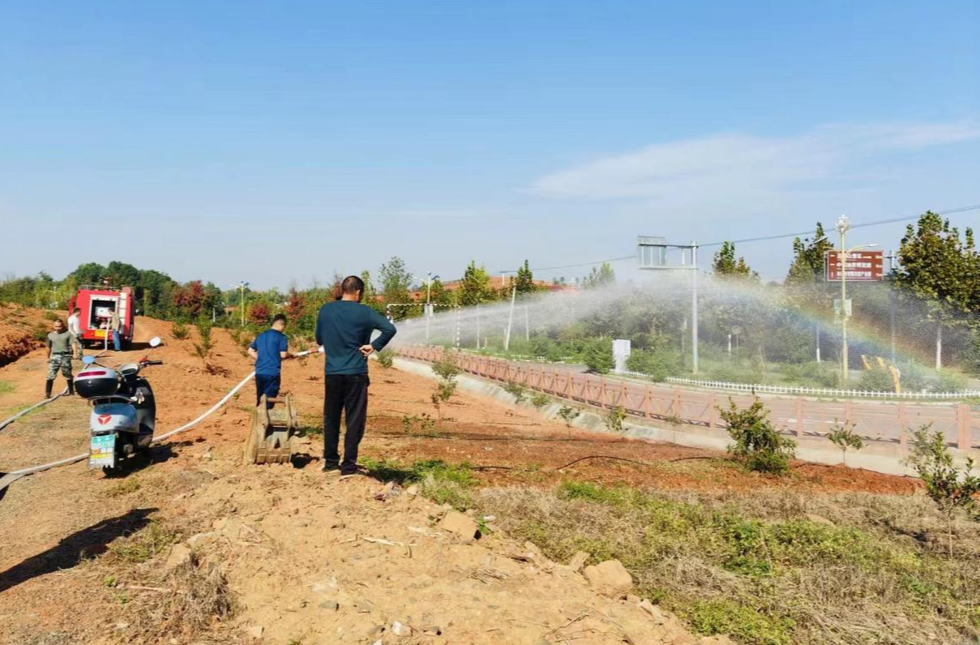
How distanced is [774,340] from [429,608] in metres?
47.7

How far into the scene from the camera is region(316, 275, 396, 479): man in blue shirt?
6438mm

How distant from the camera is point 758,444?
1358 centimetres

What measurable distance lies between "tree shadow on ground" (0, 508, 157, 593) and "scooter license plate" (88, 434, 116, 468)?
114 cm

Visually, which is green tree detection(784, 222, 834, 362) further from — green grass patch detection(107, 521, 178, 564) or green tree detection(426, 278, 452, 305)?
green grass patch detection(107, 521, 178, 564)

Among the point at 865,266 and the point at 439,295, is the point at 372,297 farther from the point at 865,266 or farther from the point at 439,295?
the point at 865,266

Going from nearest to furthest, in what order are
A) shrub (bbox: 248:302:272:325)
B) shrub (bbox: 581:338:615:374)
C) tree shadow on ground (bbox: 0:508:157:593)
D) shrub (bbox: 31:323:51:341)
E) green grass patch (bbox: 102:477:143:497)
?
tree shadow on ground (bbox: 0:508:157:593), green grass patch (bbox: 102:477:143:497), shrub (bbox: 31:323:51:341), shrub (bbox: 581:338:615:374), shrub (bbox: 248:302:272:325)

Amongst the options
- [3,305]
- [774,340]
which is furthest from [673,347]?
[3,305]

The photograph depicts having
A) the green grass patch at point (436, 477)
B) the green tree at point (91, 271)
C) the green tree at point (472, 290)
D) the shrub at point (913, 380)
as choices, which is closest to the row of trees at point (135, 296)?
the green tree at point (91, 271)

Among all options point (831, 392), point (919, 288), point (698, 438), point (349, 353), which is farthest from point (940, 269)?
point (349, 353)

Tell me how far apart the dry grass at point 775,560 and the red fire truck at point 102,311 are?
2320 centimetres

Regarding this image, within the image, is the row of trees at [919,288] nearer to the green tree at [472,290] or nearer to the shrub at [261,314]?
the green tree at [472,290]

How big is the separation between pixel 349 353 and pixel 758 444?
376 inches

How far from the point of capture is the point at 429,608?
13.1 ft

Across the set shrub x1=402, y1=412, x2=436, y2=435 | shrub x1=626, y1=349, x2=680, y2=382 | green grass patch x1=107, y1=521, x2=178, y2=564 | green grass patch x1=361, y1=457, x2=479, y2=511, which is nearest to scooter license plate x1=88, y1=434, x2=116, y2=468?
green grass patch x1=107, y1=521, x2=178, y2=564
